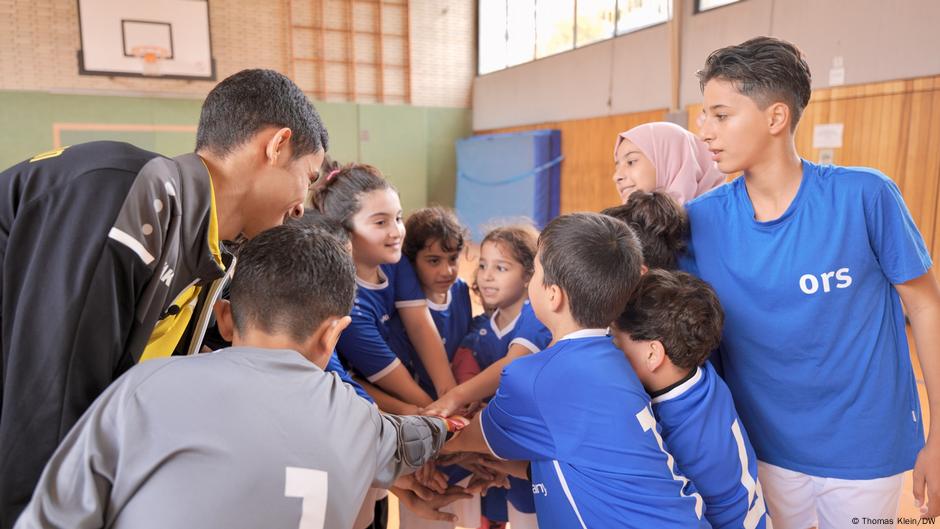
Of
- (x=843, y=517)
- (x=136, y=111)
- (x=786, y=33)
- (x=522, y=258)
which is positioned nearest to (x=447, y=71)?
(x=136, y=111)

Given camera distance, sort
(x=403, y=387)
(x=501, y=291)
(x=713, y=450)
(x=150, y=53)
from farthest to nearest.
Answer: (x=150, y=53)
(x=501, y=291)
(x=403, y=387)
(x=713, y=450)

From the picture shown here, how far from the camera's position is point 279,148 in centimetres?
148

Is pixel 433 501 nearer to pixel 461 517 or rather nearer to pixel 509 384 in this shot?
pixel 461 517

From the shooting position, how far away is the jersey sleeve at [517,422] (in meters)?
1.47

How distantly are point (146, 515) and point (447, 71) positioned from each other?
531 inches

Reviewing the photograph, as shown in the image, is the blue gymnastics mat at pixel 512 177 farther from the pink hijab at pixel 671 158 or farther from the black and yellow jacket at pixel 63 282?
the black and yellow jacket at pixel 63 282

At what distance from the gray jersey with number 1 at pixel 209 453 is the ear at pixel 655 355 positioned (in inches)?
31.7

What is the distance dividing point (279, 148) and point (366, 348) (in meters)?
0.76

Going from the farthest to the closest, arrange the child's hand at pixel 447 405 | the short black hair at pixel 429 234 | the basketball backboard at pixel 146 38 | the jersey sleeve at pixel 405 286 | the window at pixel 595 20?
the basketball backboard at pixel 146 38 < the window at pixel 595 20 < the short black hair at pixel 429 234 < the jersey sleeve at pixel 405 286 < the child's hand at pixel 447 405

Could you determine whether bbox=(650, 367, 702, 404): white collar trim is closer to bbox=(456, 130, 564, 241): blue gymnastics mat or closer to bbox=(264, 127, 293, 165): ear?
bbox=(264, 127, 293, 165): ear

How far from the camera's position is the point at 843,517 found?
1662mm

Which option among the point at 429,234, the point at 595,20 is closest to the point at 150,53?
the point at 595,20

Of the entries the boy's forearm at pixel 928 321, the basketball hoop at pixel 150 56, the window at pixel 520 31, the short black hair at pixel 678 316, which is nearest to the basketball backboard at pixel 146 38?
the basketball hoop at pixel 150 56

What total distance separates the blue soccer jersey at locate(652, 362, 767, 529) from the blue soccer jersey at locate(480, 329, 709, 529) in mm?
78
